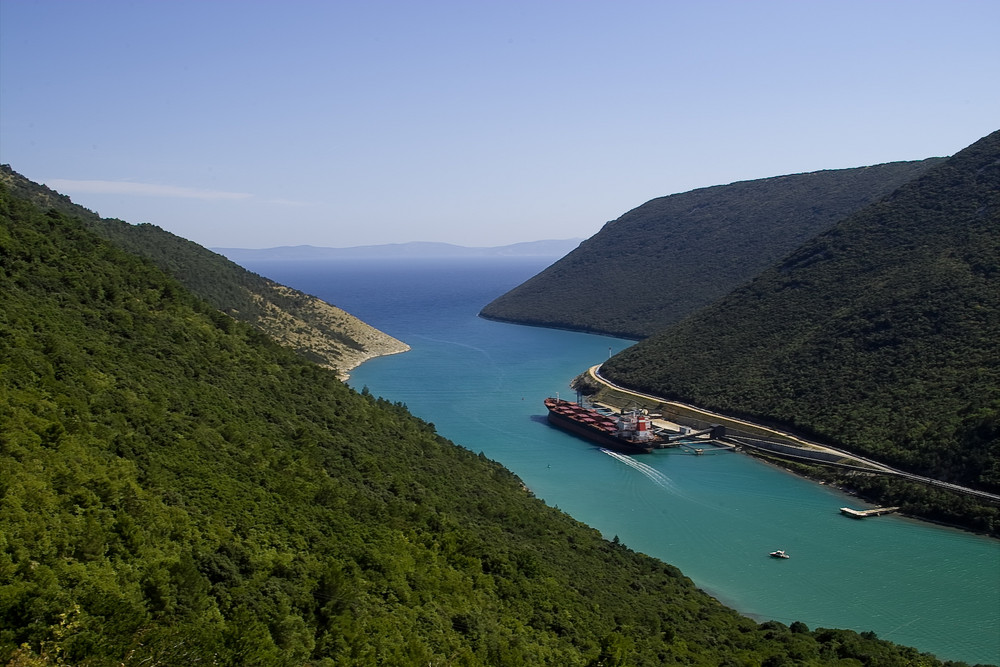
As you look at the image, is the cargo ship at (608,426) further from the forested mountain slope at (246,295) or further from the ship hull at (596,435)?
the forested mountain slope at (246,295)

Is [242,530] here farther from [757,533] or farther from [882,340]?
[882,340]

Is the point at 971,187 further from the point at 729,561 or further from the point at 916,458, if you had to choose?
the point at 729,561

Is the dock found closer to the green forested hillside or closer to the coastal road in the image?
the coastal road

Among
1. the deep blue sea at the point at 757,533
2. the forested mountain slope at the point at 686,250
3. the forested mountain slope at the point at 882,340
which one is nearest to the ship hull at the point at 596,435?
the deep blue sea at the point at 757,533

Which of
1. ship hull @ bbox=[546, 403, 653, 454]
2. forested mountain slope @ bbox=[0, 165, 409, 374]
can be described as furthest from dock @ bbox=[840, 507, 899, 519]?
forested mountain slope @ bbox=[0, 165, 409, 374]

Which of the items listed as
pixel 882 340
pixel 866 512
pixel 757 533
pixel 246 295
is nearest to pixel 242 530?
pixel 757 533

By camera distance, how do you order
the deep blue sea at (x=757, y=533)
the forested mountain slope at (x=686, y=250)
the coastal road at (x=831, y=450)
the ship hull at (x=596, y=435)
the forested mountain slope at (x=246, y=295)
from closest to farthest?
the deep blue sea at (x=757, y=533) < the coastal road at (x=831, y=450) < the ship hull at (x=596, y=435) < the forested mountain slope at (x=246, y=295) < the forested mountain slope at (x=686, y=250)
